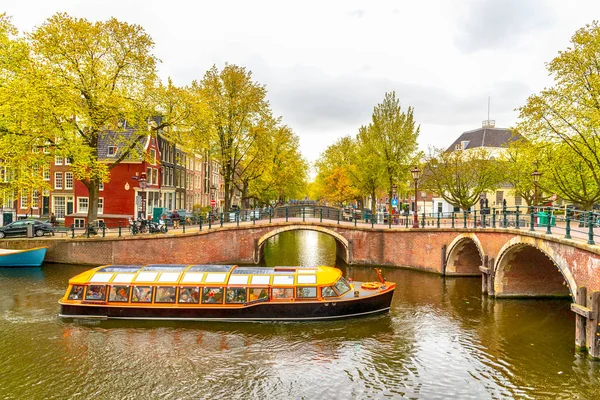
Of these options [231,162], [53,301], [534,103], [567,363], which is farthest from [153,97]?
[567,363]

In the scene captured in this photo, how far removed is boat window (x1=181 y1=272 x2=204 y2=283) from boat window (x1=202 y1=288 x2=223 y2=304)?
21.5 inches

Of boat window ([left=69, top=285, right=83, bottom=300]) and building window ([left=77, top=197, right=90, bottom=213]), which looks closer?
boat window ([left=69, top=285, right=83, bottom=300])

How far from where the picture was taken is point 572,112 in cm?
2380

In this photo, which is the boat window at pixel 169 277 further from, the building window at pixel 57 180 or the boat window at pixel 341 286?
the building window at pixel 57 180

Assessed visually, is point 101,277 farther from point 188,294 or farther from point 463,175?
point 463,175

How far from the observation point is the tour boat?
17062 mm

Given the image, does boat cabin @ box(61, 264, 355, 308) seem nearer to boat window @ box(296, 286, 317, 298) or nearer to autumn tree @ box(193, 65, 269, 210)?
boat window @ box(296, 286, 317, 298)

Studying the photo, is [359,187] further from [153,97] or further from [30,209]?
[30,209]

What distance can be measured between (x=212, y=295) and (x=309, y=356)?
525 cm

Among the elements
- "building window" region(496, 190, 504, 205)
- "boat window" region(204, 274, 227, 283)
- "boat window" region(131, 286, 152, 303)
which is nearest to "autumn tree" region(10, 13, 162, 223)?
"boat window" region(131, 286, 152, 303)

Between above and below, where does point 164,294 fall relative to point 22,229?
below

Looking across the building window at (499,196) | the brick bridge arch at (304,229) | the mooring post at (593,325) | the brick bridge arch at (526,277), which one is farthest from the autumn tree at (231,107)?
the building window at (499,196)

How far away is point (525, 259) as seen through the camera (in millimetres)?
20594

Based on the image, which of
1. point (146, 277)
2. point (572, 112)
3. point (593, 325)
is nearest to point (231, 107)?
point (146, 277)
